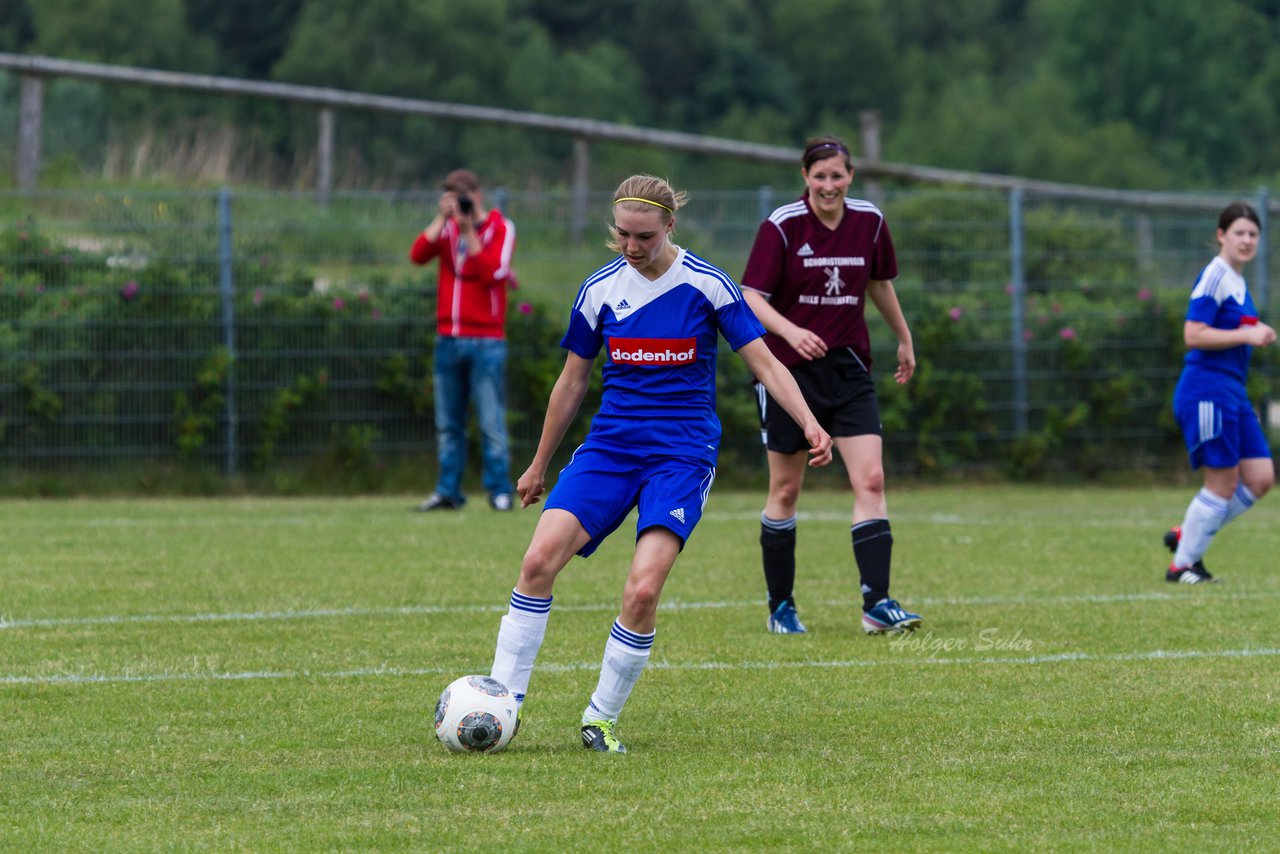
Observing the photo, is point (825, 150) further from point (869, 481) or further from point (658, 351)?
point (658, 351)

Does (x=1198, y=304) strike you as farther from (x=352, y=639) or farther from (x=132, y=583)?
(x=132, y=583)

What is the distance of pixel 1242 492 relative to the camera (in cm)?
1052

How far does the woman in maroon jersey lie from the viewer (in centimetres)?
869

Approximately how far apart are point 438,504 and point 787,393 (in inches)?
332

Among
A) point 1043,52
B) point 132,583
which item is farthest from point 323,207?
point 1043,52

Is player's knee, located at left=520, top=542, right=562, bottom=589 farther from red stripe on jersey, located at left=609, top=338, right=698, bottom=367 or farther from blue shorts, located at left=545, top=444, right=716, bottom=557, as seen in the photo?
red stripe on jersey, located at left=609, top=338, right=698, bottom=367

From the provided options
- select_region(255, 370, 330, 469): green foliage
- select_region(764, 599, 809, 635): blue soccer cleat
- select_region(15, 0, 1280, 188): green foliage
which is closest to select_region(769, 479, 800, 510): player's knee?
select_region(764, 599, 809, 635): blue soccer cleat

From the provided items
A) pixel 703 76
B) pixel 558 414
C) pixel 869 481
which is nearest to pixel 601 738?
pixel 558 414

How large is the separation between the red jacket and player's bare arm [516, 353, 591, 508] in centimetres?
783

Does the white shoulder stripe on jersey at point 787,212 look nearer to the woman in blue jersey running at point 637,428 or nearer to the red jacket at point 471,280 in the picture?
the woman in blue jersey running at point 637,428

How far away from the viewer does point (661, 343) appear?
6371mm

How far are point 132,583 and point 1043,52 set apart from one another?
266 ft

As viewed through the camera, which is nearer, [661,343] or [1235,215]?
[661,343]

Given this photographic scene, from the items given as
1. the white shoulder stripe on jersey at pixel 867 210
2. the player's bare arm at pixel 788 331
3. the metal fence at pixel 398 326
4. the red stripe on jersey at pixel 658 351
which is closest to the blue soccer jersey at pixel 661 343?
the red stripe on jersey at pixel 658 351
